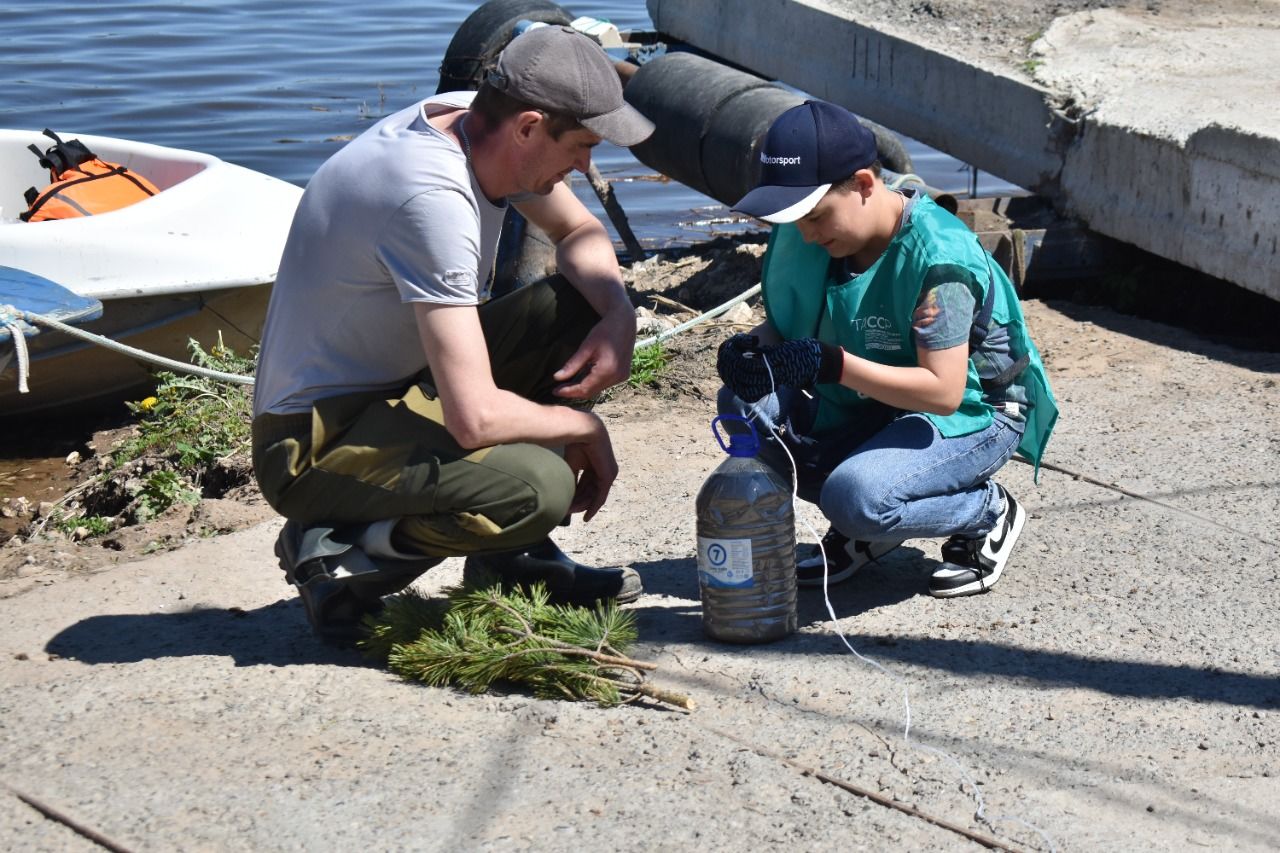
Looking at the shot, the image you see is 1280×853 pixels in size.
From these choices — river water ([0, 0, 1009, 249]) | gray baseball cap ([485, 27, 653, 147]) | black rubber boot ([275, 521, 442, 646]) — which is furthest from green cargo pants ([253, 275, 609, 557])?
river water ([0, 0, 1009, 249])

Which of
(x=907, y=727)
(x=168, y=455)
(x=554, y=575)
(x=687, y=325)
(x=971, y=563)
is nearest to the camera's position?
(x=907, y=727)

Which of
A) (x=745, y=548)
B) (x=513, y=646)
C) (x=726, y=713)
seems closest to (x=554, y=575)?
(x=513, y=646)

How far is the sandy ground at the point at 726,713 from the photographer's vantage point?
2.83 meters

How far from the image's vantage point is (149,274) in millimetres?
7039

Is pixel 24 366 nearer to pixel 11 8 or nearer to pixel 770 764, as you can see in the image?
pixel 770 764

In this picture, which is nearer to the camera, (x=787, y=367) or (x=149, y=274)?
(x=787, y=367)

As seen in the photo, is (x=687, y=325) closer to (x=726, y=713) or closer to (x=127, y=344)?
(x=127, y=344)

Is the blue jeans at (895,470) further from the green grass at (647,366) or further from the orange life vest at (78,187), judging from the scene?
the orange life vest at (78,187)

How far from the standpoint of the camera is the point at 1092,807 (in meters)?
2.89

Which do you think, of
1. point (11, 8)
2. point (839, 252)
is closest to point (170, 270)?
point (839, 252)

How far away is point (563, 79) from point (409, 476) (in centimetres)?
97

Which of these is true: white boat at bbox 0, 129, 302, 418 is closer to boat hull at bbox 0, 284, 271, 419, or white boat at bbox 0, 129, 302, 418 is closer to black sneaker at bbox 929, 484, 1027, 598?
boat hull at bbox 0, 284, 271, 419

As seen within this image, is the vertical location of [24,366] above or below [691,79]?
below

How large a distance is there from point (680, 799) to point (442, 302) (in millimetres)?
1157
